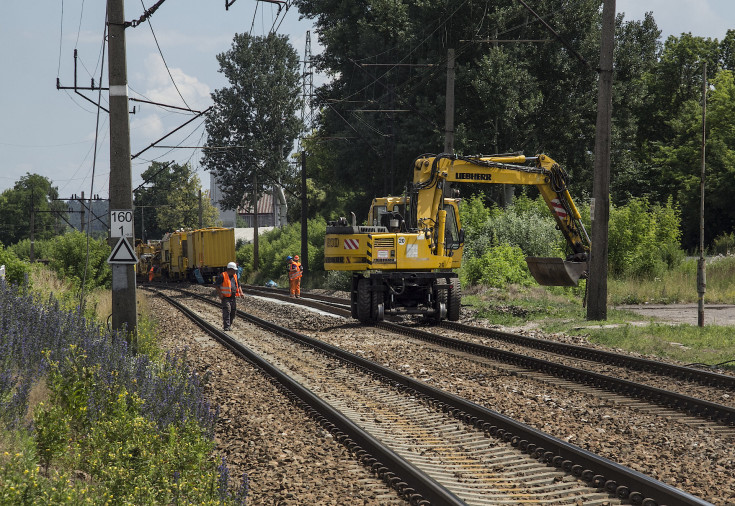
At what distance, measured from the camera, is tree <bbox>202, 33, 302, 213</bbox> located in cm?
7150

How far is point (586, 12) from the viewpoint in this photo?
38969mm

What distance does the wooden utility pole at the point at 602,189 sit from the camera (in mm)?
18938

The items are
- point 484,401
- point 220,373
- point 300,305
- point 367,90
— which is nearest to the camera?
point 484,401

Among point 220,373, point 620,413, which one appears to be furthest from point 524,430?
point 220,373

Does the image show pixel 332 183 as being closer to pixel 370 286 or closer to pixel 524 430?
pixel 370 286

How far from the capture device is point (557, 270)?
19016 mm

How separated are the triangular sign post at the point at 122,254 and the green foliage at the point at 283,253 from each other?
1248 inches

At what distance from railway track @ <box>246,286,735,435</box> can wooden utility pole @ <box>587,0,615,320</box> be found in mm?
3026

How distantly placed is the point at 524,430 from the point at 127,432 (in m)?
3.84

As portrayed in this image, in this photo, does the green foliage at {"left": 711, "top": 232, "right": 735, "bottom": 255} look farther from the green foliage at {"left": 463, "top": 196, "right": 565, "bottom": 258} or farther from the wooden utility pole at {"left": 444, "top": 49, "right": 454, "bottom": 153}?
the wooden utility pole at {"left": 444, "top": 49, "right": 454, "bottom": 153}

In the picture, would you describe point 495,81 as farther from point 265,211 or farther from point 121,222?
point 265,211

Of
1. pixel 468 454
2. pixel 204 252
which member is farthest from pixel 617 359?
pixel 204 252

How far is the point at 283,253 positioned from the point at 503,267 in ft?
88.8

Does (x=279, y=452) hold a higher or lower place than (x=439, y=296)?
lower
